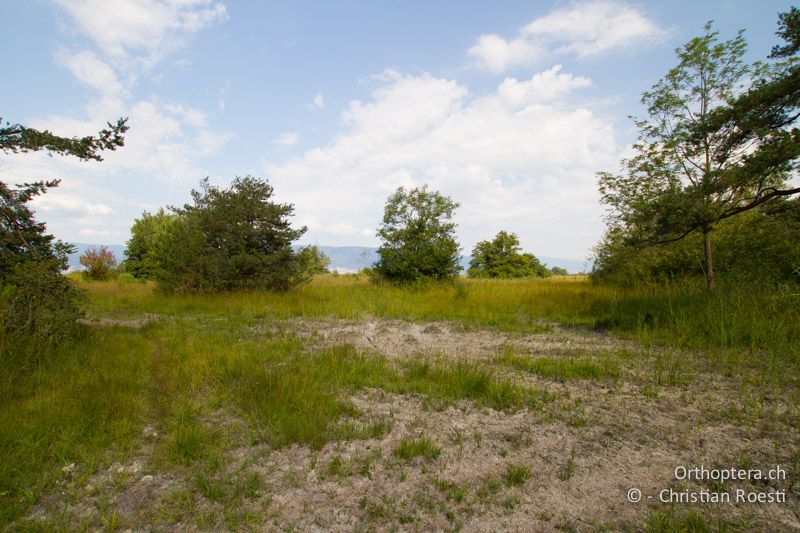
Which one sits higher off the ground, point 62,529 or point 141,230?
point 141,230

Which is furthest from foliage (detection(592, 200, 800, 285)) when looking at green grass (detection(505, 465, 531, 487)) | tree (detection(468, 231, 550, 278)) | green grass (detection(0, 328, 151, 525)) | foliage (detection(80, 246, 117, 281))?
foliage (detection(80, 246, 117, 281))

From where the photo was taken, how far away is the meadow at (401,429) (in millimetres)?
2277

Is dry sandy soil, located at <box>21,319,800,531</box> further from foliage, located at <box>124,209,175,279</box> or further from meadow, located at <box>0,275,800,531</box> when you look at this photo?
foliage, located at <box>124,209,175,279</box>

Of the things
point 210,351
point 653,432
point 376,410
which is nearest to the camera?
point 653,432

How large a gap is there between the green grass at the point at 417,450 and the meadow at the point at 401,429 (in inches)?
0.5

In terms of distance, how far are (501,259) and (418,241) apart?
2238 centimetres

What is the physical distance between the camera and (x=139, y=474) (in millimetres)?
2693

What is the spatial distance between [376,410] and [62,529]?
2.48 meters

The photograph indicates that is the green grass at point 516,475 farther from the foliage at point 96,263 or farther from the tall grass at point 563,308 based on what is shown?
the foliage at point 96,263

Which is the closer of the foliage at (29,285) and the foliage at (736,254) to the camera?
the foliage at (29,285)

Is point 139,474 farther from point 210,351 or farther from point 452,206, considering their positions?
point 452,206

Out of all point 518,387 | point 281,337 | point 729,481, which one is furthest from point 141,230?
point 729,481

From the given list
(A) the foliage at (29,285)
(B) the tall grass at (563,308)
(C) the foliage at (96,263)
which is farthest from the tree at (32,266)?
(C) the foliage at (96,263)

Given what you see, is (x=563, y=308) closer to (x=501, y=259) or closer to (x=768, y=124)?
(x=768, y=124)
